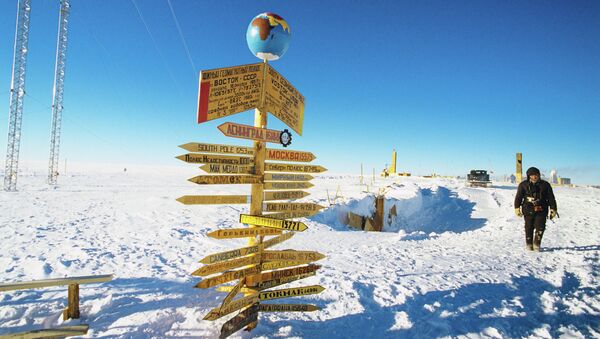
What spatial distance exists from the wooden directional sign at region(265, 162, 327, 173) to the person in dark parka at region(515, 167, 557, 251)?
19.3ft

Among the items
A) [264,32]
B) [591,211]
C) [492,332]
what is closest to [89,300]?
[264,32]

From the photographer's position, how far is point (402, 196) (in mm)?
18906

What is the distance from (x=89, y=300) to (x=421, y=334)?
4.34 m

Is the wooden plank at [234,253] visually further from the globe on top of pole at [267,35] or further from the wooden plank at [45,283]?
the globe on top of pole at [267,35]

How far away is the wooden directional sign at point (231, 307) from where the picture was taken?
2.89 meters

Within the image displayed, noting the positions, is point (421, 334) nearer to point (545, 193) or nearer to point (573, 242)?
point (545, 193)

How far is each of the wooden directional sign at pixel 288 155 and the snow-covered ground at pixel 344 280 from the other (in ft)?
6.67

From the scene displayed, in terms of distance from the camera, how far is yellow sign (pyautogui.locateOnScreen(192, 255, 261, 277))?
3.03 meters

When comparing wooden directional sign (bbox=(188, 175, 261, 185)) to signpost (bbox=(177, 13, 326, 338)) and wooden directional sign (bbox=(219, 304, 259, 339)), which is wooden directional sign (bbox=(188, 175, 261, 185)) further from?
wooden directional sign (bbox=(219, 304, 259, 339))

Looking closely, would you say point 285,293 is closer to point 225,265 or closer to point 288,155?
point 225,265

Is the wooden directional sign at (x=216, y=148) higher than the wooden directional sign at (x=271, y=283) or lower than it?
higher

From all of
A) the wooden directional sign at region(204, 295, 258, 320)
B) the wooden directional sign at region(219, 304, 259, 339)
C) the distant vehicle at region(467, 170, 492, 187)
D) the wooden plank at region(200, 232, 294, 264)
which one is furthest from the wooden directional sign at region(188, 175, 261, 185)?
the distant vehicle at region(467, 170, 492, 187)

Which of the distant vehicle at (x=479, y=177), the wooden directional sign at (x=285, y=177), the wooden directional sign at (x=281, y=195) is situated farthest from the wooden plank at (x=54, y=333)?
the distant vehicle at (x=479, y=177)

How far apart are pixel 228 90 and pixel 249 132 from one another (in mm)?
500
